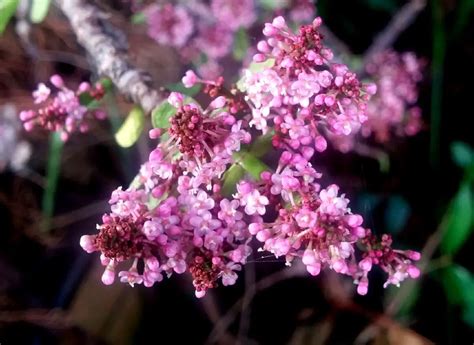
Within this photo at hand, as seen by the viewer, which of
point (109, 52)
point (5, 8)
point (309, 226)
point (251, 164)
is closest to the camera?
point (309, 226)

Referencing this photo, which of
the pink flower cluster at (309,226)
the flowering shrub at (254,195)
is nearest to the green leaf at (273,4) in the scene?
the flowering shrub at (254,195)

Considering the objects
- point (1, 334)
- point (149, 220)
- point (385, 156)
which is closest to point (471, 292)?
point (385, 156)

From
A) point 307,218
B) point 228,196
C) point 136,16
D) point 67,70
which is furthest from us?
point 67,70

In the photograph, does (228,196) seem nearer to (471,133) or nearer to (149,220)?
(149,220)

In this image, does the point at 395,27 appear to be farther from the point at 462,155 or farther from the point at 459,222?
the point at 459,222

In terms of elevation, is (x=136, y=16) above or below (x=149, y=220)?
below

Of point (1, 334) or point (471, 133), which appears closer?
point (1, 334)

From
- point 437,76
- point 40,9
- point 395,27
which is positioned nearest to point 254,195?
point 40,9
